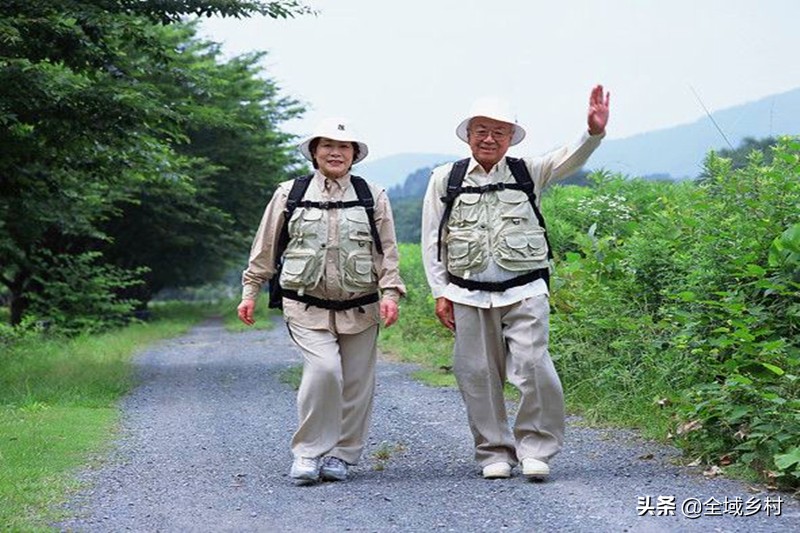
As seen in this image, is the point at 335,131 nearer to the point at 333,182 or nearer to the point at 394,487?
the point at 333,182

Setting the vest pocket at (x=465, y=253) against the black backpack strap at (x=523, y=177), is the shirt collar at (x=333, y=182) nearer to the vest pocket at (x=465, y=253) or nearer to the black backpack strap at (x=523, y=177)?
the vest pocket at (x=465, y=253)

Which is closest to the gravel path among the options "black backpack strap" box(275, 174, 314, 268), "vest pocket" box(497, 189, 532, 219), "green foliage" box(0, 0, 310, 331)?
"black backpack strap" box(275, 174, 314, 268)

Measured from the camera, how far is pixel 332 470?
763cm

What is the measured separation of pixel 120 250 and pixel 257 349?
17.2 m

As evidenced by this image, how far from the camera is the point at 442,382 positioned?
14.2m

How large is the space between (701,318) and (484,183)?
71.3 inches

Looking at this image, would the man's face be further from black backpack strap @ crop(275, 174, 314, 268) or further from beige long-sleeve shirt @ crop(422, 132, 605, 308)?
black backpack strap @ crop(275, 174, 314, 268)

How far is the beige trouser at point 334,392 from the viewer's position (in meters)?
7.59

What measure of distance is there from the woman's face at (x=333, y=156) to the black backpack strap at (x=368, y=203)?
13 centimetres

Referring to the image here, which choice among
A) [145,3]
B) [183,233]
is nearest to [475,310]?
[145,3]

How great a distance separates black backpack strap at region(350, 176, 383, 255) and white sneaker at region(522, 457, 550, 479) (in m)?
1.49

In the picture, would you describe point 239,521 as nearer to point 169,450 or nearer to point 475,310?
point 475,310

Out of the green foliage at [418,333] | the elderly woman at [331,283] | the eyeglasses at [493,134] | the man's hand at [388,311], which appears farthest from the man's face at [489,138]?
the green foliage at [418,333]

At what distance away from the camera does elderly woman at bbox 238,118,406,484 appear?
7.61m
